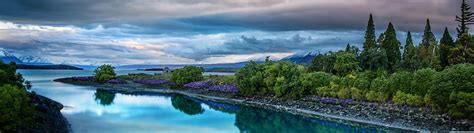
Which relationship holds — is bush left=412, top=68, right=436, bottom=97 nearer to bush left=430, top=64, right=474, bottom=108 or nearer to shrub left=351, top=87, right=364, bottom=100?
bush left=430, top=64, right=474, bottom=108

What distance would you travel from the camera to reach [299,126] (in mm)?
46219

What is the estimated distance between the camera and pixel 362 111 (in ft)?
162

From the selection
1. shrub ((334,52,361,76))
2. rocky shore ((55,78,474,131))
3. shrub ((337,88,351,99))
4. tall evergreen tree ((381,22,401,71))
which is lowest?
rocky shore ((55,78,474,131))

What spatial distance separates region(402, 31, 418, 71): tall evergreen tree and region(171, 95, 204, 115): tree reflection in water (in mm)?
32794

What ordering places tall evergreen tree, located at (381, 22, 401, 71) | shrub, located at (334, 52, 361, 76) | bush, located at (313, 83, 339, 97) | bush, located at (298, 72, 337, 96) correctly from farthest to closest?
tall evergreen tree, located at (381, 22, 401, 71)
shrub, located at (334, 52, 361, 76)
bush, located at (298, 72, 337, 96)
bush, located at (313, 83, 339, 97)

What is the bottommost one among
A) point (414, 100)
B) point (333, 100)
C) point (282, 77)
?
point (333, 100)

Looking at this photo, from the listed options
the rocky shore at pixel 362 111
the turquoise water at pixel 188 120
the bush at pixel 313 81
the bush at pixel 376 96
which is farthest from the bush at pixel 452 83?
the bush at pixel 313 81

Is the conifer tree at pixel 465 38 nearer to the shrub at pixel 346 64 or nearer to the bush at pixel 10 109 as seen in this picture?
the shrub at pixel 346 64

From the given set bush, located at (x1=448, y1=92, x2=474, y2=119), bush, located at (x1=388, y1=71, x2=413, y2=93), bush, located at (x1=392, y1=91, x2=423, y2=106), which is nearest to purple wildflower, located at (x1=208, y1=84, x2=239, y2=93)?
bush, located at (x1=388, y1=71, x2=413, y2=93)

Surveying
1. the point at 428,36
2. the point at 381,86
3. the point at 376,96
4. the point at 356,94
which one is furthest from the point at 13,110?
the point at 428,36

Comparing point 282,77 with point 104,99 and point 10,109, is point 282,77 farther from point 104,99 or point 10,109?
point 10,109

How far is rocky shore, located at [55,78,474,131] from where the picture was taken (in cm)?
3941

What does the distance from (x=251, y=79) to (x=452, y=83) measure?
37.3 m

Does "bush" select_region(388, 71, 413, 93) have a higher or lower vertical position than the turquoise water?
higher
